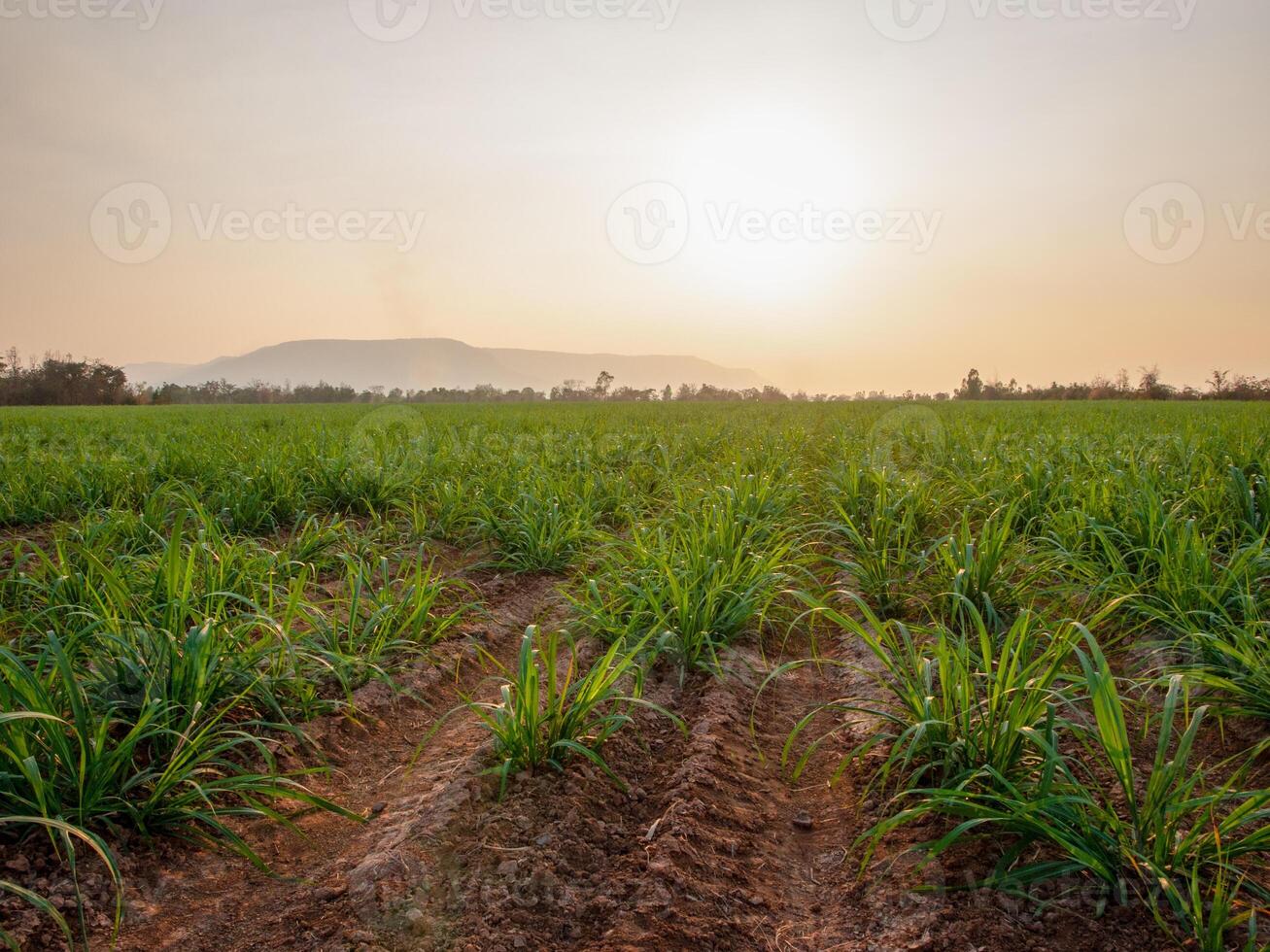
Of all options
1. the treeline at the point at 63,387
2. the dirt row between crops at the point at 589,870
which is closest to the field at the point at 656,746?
the dirt row between crops at the point at 589,870

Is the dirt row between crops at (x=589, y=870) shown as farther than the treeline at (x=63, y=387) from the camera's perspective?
No

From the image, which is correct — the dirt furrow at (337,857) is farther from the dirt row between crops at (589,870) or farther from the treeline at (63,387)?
the treeline at (63,387)

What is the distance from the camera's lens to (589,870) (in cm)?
185

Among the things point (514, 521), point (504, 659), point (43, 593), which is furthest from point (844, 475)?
point (43, 593)

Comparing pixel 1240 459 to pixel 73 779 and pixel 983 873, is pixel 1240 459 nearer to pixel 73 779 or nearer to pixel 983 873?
pixel 983 873

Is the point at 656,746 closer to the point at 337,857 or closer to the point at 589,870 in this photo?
the point at 589,870

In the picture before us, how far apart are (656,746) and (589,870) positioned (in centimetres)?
67

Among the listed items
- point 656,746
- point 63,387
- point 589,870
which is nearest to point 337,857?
point 589,870

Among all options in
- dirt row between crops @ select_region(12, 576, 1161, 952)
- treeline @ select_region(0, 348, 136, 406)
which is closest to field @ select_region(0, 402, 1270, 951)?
dirt row between crops @ select_region(12, 576, 1161, 952)

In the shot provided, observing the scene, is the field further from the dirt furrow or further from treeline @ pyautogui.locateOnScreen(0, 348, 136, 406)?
treeline @ pyautogui.locateOnScreen(0, 348, 136, 406)

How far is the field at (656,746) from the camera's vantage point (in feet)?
5.44

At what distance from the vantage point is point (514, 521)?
15.1 feet

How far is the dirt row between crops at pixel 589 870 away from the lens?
162 cm

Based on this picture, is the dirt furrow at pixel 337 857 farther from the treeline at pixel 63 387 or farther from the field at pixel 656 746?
the treeline at pixel 63 387
